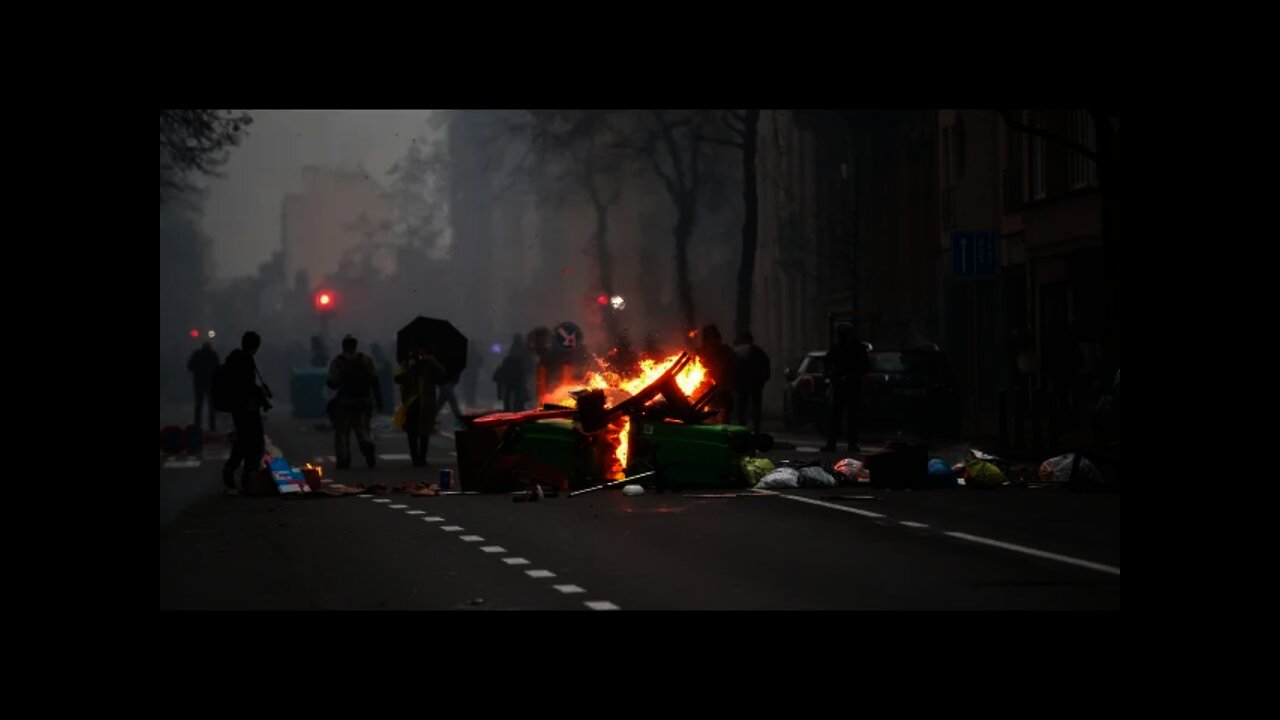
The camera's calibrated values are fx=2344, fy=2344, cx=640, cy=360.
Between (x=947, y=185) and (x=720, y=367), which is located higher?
(x=947, y=185)

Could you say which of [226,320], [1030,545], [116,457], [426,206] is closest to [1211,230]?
[116,457]

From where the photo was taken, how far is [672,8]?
8688 millimetres

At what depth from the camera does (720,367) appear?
31.2 m

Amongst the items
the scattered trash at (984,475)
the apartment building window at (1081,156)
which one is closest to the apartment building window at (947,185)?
the apartment building window at (1081,156)

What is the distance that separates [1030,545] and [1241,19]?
8.82 meters

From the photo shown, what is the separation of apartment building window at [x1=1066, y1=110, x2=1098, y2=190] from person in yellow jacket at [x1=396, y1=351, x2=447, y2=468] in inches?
575

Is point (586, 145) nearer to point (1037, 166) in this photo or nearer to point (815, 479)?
point (1037, 166)

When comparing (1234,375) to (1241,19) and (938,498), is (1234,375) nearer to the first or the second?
(1241,19)

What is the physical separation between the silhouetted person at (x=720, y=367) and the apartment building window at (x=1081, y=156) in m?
9.55

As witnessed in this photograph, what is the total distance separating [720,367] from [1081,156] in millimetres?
12893

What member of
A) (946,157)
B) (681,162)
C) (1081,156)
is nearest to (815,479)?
(1081,156)

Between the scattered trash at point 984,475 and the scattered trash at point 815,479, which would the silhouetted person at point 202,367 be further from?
the scattered trash at point 984,475

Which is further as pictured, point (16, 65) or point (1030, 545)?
point (1030, 545)

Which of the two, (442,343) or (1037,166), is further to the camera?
(1037,166)
